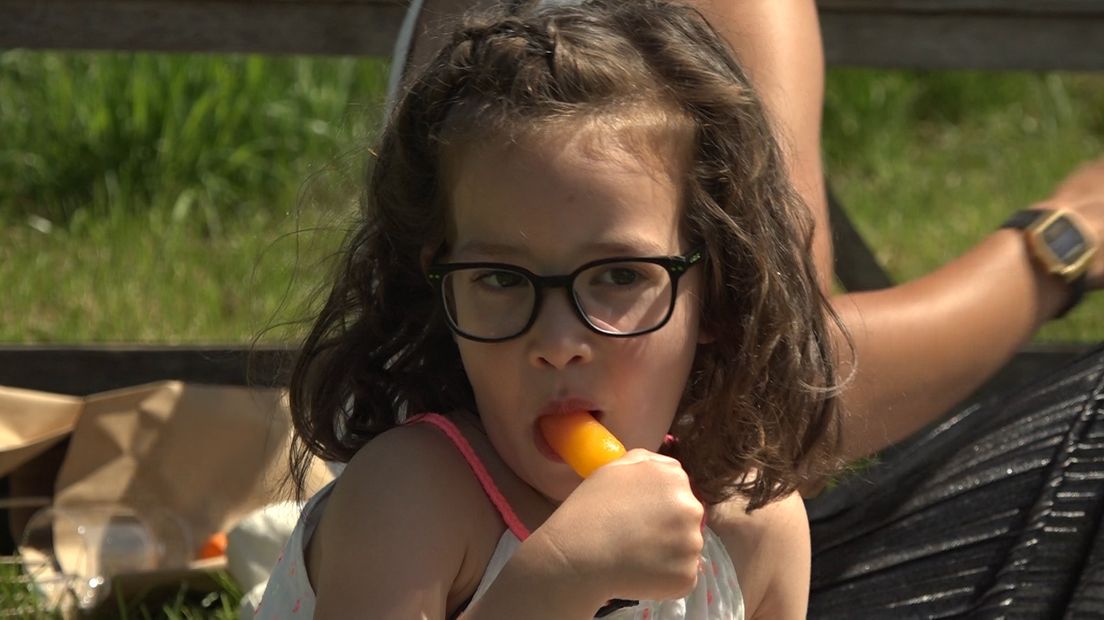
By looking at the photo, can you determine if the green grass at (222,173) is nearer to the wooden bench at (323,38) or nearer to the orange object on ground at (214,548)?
the wooden bench at (323,38)

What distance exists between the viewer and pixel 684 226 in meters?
1.53

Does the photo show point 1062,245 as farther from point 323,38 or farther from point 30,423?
point 30,423

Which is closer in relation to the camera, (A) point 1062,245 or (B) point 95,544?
(A) point 1062,245

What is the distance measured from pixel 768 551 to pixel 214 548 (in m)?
1.18

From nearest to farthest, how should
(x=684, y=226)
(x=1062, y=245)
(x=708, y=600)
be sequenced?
1. (x=684, y=226)
2. (x=708, y=600)
3. (x=1062, y=245)

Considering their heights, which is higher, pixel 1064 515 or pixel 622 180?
pixel 622 180

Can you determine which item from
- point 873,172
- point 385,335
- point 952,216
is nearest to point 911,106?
point 873,172

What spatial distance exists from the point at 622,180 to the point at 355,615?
447 millimetres

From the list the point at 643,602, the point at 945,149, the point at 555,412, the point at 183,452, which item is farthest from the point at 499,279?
the point at 945,149

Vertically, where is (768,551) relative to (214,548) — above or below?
above

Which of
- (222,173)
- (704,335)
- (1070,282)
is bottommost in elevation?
(222,173)

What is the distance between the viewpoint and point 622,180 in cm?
145

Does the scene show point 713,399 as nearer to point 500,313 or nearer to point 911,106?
point 500,313

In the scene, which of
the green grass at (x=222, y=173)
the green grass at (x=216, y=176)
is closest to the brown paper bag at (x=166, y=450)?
the green grass at (x=222, y=173)
